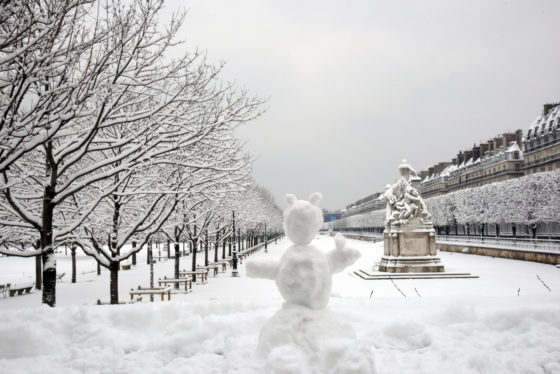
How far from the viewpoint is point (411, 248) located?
19828 millimetres

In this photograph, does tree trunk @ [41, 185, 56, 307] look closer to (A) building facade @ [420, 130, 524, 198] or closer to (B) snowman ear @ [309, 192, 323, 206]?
(B) snowman ear @ [309, 192, 323, 206]

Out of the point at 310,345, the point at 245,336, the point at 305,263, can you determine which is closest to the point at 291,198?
the point at 305,263

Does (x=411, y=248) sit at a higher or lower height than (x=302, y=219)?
lower

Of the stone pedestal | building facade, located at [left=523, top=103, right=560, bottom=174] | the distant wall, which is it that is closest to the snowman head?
the stone pedestal

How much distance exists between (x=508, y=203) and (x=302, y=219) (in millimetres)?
34194

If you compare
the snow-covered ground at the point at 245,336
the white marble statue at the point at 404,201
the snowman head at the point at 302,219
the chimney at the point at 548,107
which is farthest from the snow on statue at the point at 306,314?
the chimney at the point at 548,107

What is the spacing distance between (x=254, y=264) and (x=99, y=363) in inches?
85.7

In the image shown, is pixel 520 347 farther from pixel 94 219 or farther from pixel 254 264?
pixel 94 219

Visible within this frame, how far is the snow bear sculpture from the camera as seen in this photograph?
437cm

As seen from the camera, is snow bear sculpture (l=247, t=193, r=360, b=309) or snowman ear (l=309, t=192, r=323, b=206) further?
snowman ear (l=309, t=192, r=323, b=206)

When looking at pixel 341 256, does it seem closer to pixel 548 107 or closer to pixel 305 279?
pixel 305 279

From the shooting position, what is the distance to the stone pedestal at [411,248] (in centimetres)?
1950

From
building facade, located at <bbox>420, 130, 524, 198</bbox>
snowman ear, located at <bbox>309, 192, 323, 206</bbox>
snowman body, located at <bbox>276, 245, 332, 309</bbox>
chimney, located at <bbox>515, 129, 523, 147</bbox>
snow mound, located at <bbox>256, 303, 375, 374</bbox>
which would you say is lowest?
snow mound, located at <bbox>256, 303, 375, 374</bbox>

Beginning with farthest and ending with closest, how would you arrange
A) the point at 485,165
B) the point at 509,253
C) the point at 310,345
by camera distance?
the point at 485,165 < the point at 509,253 < the point at 310,345
